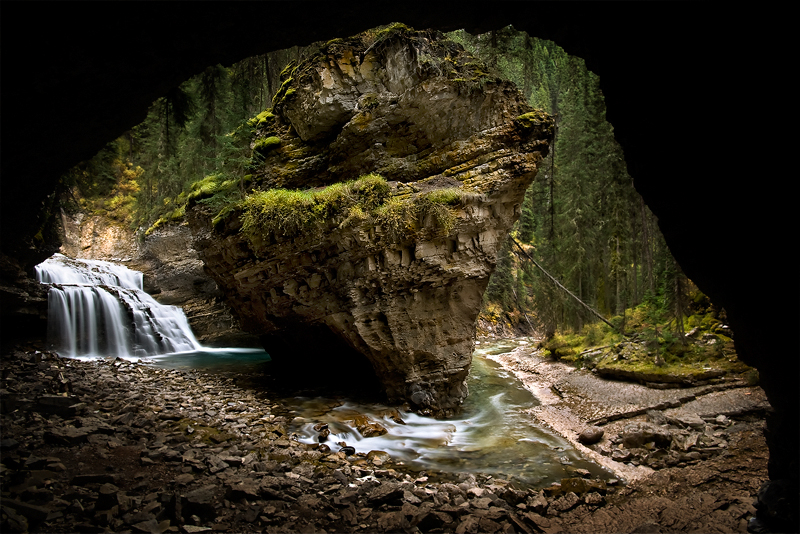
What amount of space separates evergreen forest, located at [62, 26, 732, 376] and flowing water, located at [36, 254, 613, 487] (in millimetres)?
4210

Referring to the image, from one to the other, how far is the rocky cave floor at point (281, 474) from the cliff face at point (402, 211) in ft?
10.2

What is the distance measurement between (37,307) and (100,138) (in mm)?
13341

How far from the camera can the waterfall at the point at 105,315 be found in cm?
1465

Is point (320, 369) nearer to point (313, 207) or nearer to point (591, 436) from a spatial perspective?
point (313, 207)

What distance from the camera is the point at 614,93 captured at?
4.13 m

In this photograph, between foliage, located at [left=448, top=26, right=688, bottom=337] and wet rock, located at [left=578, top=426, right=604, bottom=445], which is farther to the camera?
foliage, located at [left=448, top=26, right=688, bottom=337]

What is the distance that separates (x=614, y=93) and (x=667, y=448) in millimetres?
6900

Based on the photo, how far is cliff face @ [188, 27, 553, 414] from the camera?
9766mm

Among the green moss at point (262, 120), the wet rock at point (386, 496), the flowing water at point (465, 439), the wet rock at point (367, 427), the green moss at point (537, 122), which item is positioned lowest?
the flowing water at point (465, 439)

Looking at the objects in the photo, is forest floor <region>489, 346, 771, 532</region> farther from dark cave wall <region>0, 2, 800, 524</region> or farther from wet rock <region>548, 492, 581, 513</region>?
dark cave wall <region>0, 2, 800, 524</region>

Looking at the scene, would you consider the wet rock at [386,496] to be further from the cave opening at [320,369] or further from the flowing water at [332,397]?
the cave opening at [320,369]

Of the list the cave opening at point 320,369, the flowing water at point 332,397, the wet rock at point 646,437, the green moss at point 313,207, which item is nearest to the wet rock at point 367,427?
the flowing water at point 332,397

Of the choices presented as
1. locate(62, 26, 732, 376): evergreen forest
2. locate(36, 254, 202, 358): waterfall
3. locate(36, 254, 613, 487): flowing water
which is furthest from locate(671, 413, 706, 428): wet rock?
locate(36, 254, 202, 358): waterfall

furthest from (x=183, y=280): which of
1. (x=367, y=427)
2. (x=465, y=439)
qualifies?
(x=465, y=439)
